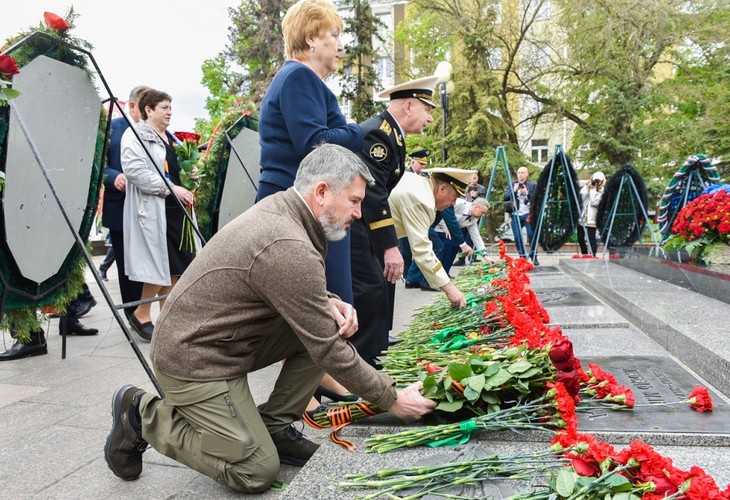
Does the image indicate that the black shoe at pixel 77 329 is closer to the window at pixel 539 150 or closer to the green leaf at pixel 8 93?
the green leaf at pixel 8 93

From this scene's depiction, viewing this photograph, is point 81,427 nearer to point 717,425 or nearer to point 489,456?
point 489,456

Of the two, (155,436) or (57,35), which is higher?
(57,35)

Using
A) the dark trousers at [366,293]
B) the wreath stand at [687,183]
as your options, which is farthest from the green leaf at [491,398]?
the wreath stand at [687,183]

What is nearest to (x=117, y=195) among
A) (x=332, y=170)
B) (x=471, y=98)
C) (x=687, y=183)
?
(x=332, y=170)

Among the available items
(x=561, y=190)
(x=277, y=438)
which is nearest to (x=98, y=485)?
(x=277, y=438)

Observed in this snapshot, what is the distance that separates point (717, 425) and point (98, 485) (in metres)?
2.44

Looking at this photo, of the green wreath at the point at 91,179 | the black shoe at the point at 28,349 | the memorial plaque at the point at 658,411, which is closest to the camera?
the memorial plaque at the point at 658,411

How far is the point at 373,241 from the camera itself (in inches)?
140

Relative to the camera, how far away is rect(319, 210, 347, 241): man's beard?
2250 millimetres

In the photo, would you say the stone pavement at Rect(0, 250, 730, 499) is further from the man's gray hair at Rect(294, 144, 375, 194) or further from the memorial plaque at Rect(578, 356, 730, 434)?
the man's gray hair at Rect(294, 144, 375, 194)

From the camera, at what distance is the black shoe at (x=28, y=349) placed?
15.2 ft

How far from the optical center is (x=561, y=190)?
Answer: 952 cm

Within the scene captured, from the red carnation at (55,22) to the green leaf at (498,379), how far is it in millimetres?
3246

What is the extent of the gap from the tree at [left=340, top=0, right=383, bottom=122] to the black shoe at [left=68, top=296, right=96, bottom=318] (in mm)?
16956
